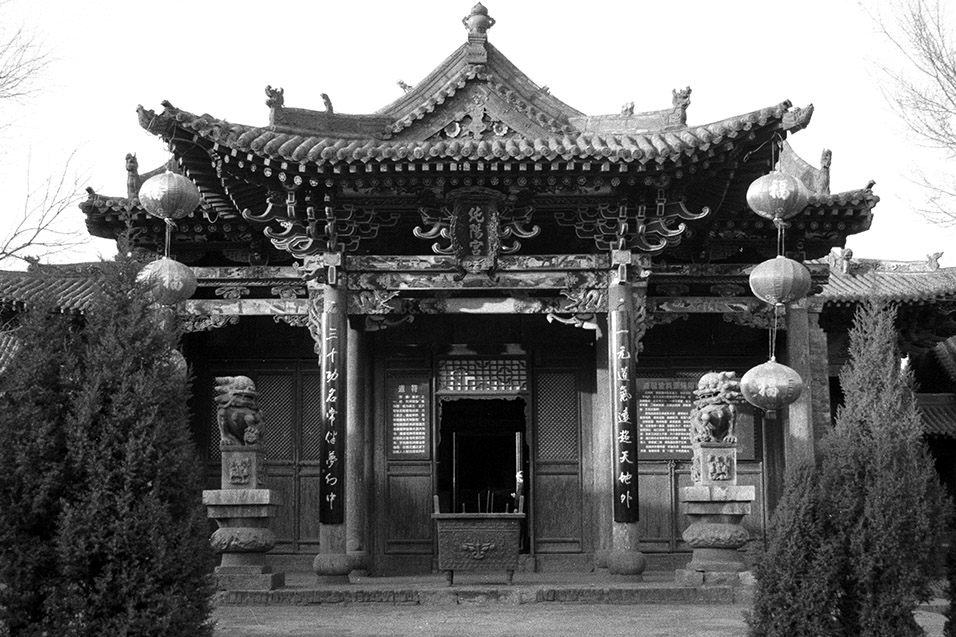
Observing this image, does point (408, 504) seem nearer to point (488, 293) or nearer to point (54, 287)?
point (488, 293)

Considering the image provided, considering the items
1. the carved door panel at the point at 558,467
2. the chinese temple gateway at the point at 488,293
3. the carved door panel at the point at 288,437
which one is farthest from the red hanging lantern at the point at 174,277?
the carved door panel at the point at 558,467

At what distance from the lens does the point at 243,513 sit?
12.8 meters

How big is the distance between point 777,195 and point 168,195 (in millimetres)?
6225

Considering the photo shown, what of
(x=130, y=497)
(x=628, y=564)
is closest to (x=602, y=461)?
(x=628, y=564)

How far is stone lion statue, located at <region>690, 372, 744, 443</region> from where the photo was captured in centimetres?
1307

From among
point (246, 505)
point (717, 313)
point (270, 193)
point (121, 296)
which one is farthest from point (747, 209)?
point (121, 296)

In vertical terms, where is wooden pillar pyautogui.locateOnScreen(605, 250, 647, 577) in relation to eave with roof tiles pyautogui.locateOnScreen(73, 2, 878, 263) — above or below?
below

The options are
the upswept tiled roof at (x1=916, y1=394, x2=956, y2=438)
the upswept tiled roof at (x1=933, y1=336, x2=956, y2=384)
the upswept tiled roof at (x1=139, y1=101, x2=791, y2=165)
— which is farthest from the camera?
the upswept tiled roof at (x1=933, y1=336, x2=956, y2=384)

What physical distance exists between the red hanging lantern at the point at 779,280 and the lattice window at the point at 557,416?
3.60 m

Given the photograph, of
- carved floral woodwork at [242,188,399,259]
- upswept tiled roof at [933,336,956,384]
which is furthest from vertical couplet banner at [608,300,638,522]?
upswept tiled roof at [933,336,956,384]

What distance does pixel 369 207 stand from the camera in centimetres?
1364

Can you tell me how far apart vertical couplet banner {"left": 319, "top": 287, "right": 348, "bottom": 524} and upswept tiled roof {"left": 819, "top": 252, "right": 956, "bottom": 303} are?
707cm

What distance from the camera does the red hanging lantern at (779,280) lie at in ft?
40.5

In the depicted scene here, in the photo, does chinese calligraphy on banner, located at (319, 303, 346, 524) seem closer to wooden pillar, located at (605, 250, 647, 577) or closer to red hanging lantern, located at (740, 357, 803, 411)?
wooden pillar, located at (605, 250, 647, 577)
